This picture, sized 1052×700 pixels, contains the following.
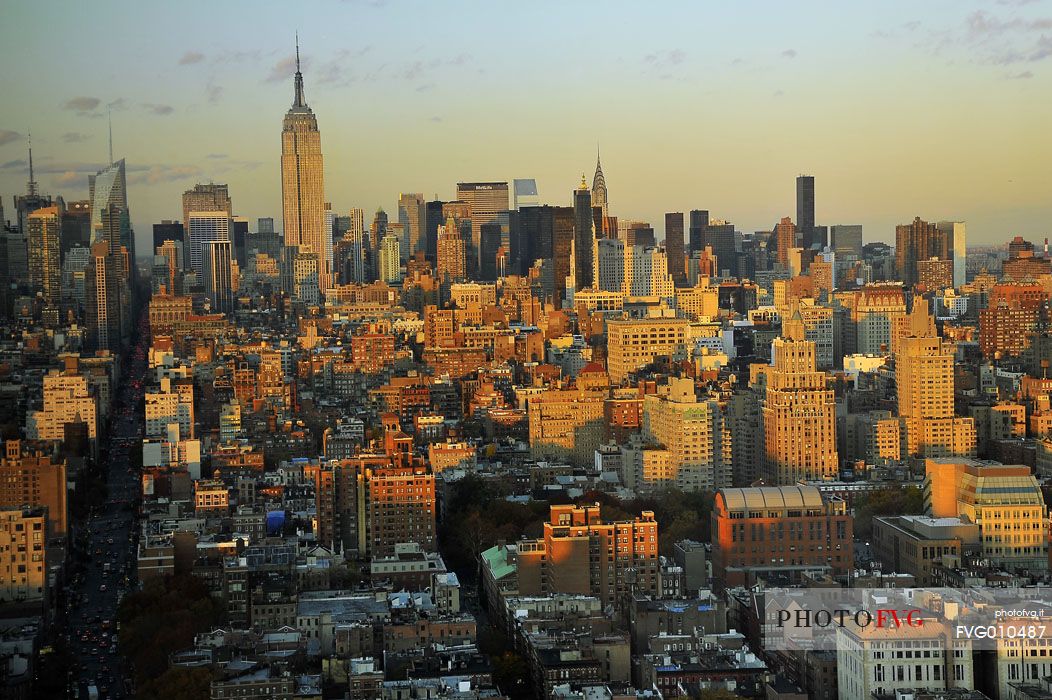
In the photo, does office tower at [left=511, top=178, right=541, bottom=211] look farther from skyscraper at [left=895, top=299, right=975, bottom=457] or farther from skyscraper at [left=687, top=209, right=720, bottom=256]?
skyscraper at [left=895, top=299, right=975, bottom=457]

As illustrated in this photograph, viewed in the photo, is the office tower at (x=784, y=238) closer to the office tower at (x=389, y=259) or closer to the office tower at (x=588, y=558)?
the office tower at (x=389, y=259)

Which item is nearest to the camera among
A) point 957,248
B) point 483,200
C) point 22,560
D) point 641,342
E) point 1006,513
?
point 22,560

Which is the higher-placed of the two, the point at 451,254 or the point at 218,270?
the point at 451,254

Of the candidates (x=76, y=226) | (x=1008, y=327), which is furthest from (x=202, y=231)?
(x=1008, y=327)

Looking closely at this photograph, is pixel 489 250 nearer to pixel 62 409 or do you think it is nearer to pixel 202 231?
pixel 202 231

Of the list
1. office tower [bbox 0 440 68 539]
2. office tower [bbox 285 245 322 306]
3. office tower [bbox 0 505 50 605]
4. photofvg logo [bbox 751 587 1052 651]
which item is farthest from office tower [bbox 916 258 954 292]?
photofvg logo [bbox 751 587 1052 651]
